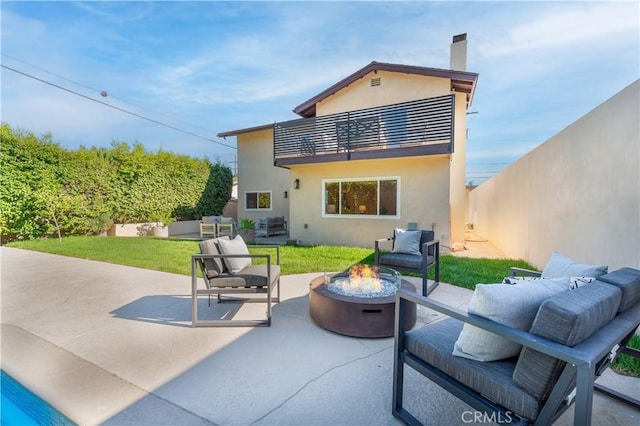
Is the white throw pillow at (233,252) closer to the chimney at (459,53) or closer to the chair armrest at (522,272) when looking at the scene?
the chair armrest at (522,272)

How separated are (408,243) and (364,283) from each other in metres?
1.80

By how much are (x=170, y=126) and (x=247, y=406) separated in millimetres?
23496

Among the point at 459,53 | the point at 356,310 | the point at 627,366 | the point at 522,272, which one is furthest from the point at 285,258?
the point at 459,53

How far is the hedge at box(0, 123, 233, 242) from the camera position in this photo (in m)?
9.52

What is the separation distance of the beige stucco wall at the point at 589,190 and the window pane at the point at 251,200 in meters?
11.1

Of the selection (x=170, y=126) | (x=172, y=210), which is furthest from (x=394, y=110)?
(x=170, y=126)

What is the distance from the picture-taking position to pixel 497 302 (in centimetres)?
148

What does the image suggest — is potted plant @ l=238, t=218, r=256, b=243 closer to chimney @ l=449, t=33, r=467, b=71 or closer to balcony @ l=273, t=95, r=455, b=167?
balcony @ l=273, t=95, r=455, b=167

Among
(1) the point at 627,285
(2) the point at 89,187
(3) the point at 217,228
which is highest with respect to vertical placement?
(2) the point at 89,187

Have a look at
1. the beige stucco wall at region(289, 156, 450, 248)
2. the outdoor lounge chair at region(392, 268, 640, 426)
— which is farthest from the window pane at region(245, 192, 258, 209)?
the outdoor lounge chair at region(392, 268, 640, 426)

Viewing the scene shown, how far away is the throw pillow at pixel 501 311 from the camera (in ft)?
4.81

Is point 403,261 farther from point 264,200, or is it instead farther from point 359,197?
point 264,200

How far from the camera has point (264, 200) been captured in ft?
46.6

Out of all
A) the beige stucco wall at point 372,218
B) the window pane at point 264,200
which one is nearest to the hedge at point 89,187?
the window pane at point 264,200
